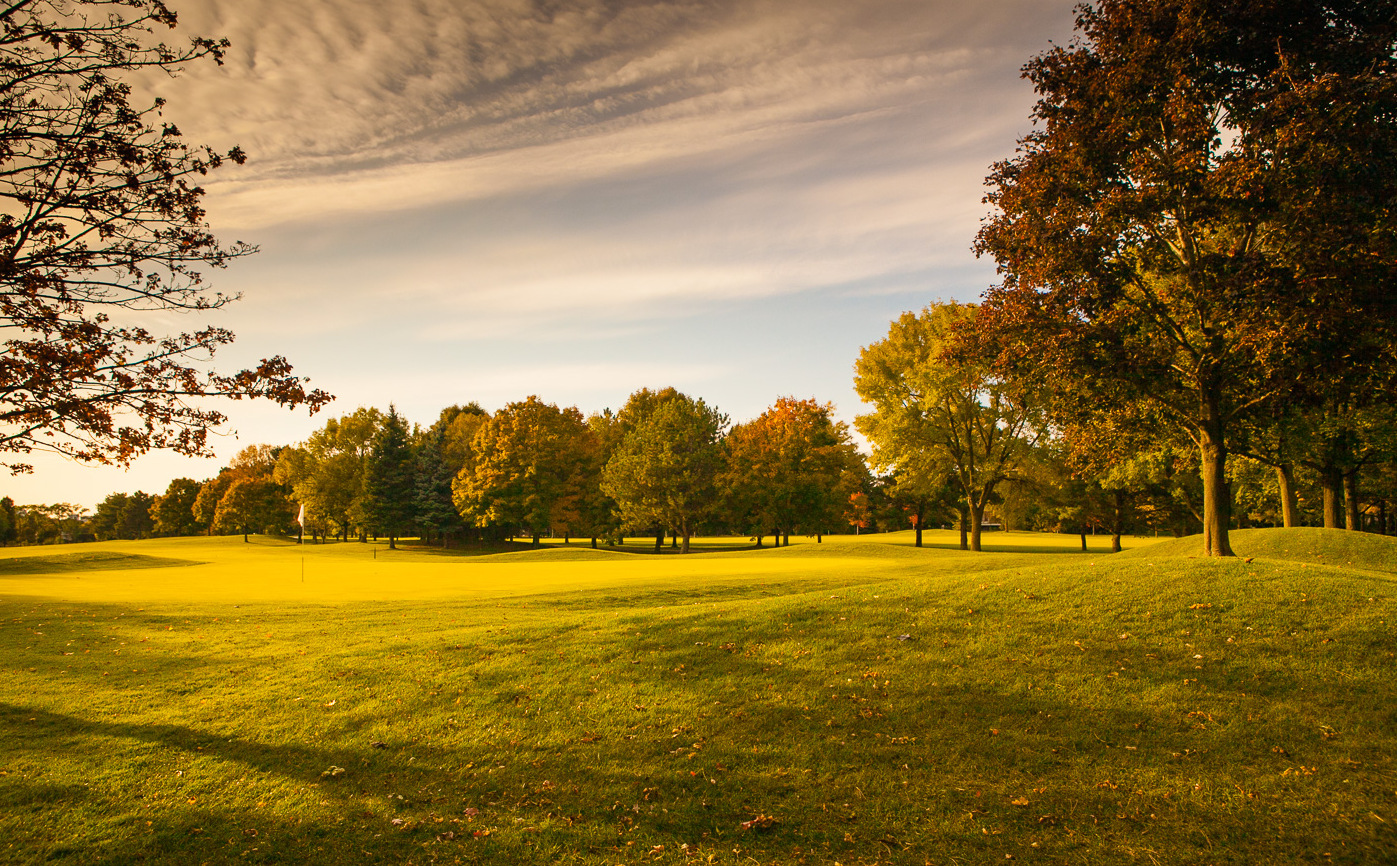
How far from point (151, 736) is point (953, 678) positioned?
10.3 meters

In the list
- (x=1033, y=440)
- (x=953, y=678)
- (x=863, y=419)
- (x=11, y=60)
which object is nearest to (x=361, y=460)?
(x=863, y=419)

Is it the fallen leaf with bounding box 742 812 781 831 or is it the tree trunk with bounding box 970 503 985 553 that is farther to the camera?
the tree trunk with bounding box 970 503 985 553

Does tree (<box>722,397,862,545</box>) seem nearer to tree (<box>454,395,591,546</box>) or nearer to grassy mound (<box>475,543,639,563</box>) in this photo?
tree (<box>454,395,591,546</box>)

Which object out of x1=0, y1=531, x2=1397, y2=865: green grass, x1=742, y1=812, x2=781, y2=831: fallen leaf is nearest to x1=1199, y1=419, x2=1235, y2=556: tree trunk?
x1=0, y1=531, x2=1397, y2=865: green grass

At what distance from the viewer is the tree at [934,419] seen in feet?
127

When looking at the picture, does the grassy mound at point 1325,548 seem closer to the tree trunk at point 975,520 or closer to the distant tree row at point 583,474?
the tree trunk at point 975,520

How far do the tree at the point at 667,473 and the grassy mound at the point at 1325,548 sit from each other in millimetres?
32573

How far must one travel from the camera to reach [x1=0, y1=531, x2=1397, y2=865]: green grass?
612 centimetres

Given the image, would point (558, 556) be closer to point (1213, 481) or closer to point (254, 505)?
point (1213, 481)

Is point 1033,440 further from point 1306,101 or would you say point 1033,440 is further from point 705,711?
point 705,711

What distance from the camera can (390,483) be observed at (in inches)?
2475

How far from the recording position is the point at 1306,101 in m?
12.7

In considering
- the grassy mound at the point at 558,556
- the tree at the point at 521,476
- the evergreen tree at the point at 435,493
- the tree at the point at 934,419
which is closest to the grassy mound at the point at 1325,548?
the tree at the point at 934,419

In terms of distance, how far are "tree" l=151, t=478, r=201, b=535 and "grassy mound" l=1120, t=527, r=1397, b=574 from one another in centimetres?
10672
